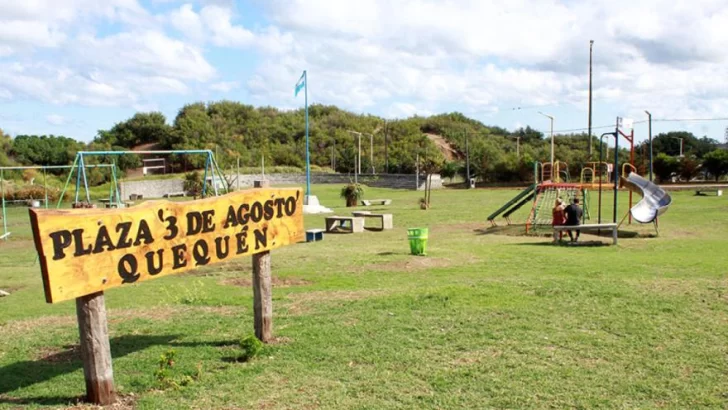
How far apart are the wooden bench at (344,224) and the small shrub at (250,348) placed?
14.7 metres

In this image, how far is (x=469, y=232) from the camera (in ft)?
67.4

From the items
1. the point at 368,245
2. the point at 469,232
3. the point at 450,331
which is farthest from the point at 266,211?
the point at 469,232

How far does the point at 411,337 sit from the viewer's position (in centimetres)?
734

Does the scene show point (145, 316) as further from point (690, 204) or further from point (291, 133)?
point (291, 133)

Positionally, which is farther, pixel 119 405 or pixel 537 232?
pixel 537 232

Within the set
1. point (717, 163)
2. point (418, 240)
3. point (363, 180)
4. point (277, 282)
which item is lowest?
point (277, 282)

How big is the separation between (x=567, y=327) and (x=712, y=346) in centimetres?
148

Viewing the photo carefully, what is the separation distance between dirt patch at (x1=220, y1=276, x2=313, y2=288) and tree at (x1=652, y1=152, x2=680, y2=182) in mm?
40786

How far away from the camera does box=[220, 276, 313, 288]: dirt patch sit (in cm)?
1131

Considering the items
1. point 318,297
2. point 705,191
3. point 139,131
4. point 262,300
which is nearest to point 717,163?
point 705,191

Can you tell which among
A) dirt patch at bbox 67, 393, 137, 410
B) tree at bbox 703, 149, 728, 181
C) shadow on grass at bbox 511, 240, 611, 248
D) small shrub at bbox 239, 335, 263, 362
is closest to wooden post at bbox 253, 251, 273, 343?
small shrub at bbox 239, 335, 263, 362

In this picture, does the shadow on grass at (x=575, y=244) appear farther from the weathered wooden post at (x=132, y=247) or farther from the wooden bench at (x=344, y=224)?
the weathered wooden post at (x=132, y=247)

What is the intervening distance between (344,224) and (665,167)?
3263cm

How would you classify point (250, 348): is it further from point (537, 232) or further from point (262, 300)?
point (537, 232)
